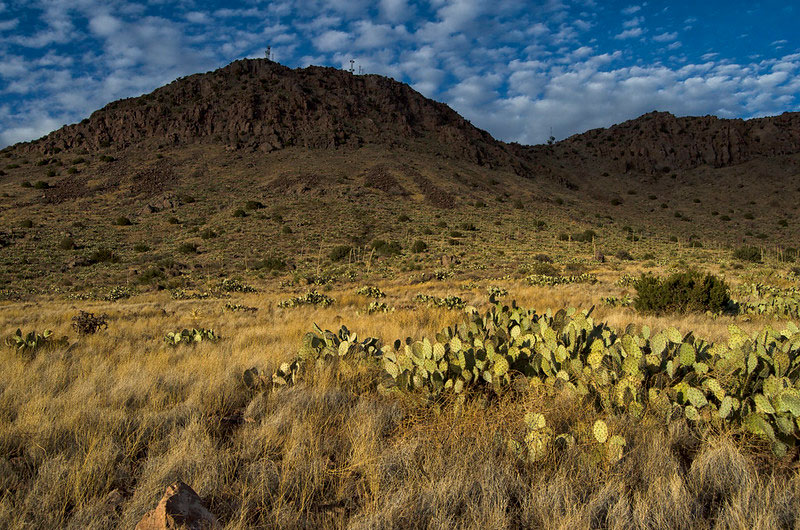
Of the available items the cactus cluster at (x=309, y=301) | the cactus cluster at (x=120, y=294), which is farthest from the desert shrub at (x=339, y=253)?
the cactus cluster at (x=309, y=301)

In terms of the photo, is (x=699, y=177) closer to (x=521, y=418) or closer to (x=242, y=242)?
(x=242, y=242)

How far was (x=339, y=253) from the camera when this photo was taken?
28609 millimetres

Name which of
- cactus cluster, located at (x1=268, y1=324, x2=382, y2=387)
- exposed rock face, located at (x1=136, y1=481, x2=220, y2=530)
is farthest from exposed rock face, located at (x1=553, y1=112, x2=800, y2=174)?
exposed rock face, located at (x1=136, y1=481, x2=220, y2=530)

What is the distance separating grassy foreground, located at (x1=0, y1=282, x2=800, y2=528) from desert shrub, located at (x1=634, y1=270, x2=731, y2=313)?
7839 millimetres

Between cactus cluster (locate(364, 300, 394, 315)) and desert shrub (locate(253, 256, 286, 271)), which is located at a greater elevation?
desert shrub (locate(253, 256, 286, 271))

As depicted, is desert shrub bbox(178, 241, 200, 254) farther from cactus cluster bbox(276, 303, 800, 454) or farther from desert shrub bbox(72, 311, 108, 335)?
cactus cluster bbox(276, 303, 800, 454)

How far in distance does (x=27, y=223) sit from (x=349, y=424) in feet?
154

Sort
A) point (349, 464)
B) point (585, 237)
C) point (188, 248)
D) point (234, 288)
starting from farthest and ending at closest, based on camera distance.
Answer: point (585, 237) < point (188, 248) < point (234, 288) < point (349, 464)

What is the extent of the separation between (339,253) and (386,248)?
146 inches

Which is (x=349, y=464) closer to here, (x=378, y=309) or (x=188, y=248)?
(x=378, y=309)

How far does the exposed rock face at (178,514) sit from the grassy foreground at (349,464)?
5.5 inches

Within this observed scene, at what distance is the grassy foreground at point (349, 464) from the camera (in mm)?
1891

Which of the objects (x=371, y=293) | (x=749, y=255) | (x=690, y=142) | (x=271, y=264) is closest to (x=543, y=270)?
(x=371, y=293)

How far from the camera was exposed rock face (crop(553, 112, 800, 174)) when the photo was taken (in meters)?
70.6
